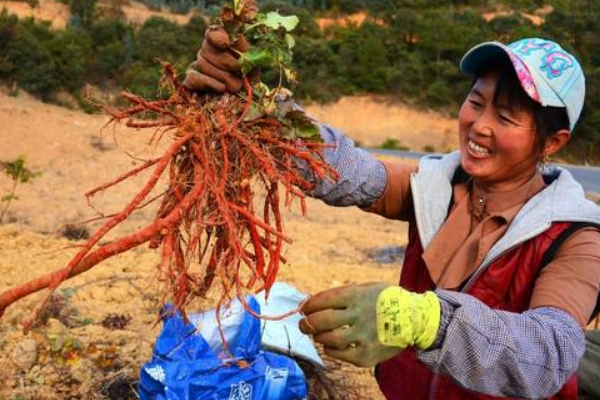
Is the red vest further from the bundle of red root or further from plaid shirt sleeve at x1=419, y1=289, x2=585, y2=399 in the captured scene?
the bundle of red root

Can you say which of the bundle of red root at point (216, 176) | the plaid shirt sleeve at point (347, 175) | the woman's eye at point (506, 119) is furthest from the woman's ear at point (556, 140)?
the bundle of red root at point (216, 176)

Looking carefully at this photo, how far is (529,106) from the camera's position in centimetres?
163

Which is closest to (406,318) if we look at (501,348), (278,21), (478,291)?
(501,348)

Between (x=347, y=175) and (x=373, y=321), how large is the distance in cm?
60

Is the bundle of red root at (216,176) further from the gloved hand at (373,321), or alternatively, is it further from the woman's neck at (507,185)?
the woman's neck at (507,185)

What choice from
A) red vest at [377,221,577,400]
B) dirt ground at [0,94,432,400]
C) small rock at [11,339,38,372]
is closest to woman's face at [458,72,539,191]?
red vest at [377,221,577,400]

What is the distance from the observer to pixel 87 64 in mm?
20984

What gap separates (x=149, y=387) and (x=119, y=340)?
68 centimetres

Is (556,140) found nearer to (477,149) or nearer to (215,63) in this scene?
(477,149)

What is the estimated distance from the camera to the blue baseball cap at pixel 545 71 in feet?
5.18

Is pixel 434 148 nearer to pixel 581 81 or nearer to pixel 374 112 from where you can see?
pixel 374 112

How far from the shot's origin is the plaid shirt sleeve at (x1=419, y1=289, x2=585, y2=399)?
1.30 metres

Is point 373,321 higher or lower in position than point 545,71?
lower

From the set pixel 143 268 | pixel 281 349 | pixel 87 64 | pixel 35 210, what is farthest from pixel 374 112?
pixel 281 349
